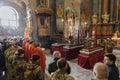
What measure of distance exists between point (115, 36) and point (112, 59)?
1450 cm

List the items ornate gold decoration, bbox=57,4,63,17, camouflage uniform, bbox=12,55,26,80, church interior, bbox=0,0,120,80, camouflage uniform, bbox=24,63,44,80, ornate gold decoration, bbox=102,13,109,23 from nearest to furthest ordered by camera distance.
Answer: camouflage uniform, bbox=24,63,44,80 → camouflage uniform, bbox=12,55,26,80 → church interior, bbox=0,0,120,80 → ornate gold decoration, bbox=102,13,109,23 → ornate gold decoration, bbox=57,4,63,17

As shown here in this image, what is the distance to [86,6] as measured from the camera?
2016 centimetres

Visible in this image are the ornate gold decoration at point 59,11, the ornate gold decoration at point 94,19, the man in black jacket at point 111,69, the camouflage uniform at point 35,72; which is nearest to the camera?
the man in black jacket at point 111,69

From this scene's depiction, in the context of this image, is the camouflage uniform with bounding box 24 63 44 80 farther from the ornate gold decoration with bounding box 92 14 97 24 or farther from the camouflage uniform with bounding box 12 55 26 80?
the ornate gold decoration with bounding box 92 14 97 24

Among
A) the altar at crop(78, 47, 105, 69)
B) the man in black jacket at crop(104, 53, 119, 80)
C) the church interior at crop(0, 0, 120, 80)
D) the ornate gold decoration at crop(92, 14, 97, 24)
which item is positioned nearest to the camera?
the man in black jacket at crop(104, 53, 119, 80)

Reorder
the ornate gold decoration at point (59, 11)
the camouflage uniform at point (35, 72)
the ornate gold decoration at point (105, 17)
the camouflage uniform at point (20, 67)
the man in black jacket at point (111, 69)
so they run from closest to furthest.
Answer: the man in black jacket at point (111, 69), the camouflage uniform at point (35, 72), the camouflage uniform at point (20, 67), the ornate gold decoration at point (105, 17), the ornate gold decoration at point (59, 11)

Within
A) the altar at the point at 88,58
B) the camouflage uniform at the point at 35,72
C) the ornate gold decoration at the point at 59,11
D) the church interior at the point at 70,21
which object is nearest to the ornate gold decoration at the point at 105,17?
the church interior at the point at 70,21

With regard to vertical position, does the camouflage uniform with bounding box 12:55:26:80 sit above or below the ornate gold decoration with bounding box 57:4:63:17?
below

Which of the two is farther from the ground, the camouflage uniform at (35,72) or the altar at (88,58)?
the camouflage uniform at (35,72)

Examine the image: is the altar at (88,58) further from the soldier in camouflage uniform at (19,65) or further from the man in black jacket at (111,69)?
the man in black jacket at (111,69)

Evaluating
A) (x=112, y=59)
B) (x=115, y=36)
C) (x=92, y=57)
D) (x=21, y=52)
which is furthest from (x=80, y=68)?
(x=115, y=36)

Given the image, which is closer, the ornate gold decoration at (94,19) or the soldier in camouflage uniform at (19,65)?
the soldier in camouflage uniform at (19,65)

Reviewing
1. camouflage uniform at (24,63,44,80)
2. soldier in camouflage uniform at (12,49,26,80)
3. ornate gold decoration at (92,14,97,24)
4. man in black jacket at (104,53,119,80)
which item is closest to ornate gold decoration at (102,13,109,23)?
ornate gold decoration at (92,14,97,24)

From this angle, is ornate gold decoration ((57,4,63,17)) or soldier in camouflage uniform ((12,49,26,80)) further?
ornate gold decoration ((57,4,63,17))
